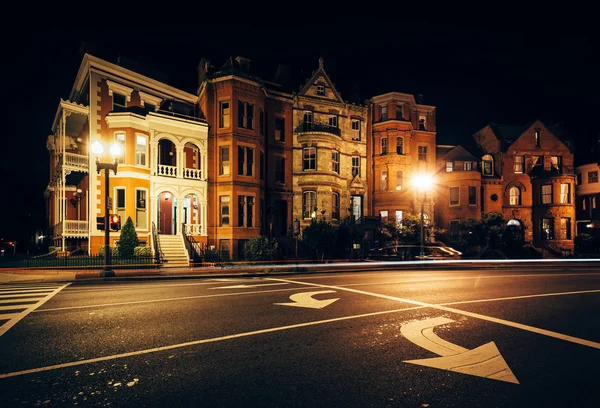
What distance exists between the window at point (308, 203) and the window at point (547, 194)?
26.1 meters

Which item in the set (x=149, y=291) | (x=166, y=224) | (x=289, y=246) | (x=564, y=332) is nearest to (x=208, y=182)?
(x=166, y=224)

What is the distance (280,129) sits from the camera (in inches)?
1248

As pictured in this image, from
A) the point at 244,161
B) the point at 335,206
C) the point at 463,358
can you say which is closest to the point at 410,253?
the point at 335,206

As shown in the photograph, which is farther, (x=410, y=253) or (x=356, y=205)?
(x=356, y=205)

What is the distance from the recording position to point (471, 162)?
38125 mm

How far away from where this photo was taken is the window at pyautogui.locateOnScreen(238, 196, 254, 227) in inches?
1059

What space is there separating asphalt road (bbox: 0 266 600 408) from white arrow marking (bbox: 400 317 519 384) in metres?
0.02

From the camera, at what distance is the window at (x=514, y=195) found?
3904cm

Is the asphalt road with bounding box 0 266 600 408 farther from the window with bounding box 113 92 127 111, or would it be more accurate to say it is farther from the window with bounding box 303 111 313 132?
the window with bounding box 303 111 313 132

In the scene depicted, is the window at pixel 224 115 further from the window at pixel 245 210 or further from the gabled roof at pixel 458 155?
the gabled roof at pixel 458 155

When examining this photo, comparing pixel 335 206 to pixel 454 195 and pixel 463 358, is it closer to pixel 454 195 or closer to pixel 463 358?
pixel 454 195

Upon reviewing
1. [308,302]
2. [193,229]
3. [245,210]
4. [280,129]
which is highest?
[280,129]

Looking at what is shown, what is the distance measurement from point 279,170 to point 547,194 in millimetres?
29514

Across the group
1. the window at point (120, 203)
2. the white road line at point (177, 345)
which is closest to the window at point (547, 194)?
the white road line at point (177, 345)
